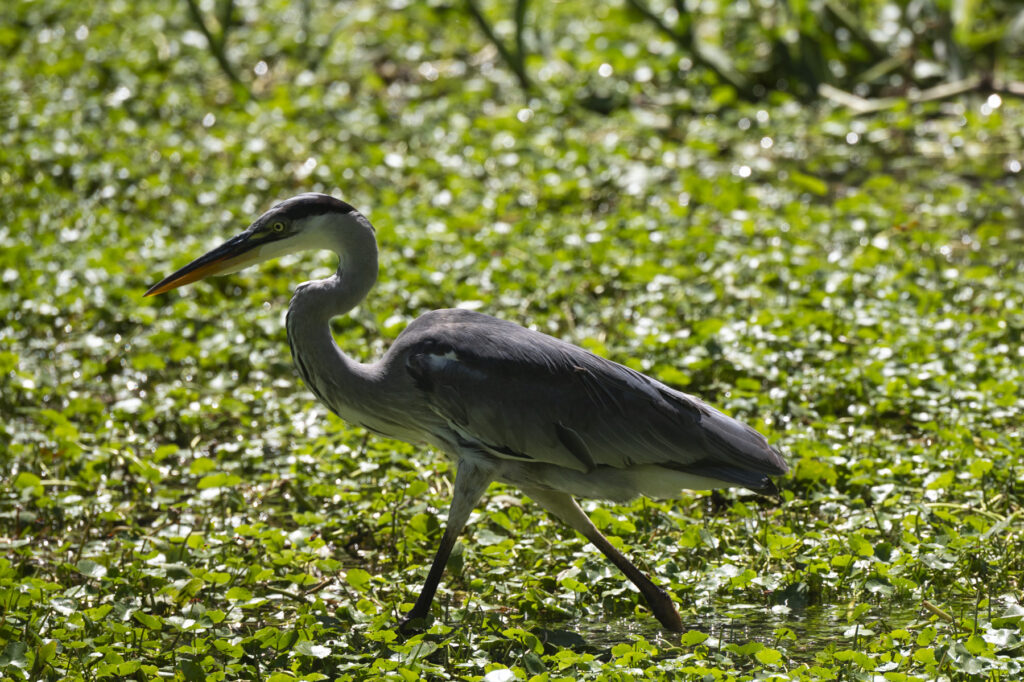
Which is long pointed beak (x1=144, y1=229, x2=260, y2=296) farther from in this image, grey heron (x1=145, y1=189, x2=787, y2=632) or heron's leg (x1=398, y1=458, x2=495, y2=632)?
heron's leg (x1=398, y1=458, x2=495, y2=632)

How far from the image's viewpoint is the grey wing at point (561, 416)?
4.09 m

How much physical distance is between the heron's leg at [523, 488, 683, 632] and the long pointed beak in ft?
3.97

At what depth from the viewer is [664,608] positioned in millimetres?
4031

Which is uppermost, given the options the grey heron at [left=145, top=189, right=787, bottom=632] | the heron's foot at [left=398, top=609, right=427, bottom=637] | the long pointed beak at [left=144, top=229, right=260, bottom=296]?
the long pointed beak at [left=144, top=229, right=260, bottom=296]

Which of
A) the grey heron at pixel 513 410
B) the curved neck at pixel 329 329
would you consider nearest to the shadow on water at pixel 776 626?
the grey heron at pixel 513 410

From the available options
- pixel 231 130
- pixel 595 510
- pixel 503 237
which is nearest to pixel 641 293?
pixel 503 237

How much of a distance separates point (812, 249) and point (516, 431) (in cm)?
338

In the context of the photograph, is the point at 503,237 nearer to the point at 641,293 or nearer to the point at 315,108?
the point at 641,293

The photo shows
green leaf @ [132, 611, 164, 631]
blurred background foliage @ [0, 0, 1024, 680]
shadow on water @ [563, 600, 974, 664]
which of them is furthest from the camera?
blurred background foliage @ [0, 0, 1024, 680]

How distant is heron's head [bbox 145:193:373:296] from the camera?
4242mm

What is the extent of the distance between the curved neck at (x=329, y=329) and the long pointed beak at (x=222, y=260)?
24cm

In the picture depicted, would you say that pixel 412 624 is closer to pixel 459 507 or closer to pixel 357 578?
pixel 357 578

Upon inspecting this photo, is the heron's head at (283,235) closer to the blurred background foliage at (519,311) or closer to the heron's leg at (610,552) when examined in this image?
the blurred background foliage at (519,311)

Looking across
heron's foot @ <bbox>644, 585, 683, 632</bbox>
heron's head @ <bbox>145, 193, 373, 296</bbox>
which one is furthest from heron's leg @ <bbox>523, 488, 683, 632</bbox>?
heron's head @ <bbox>145, 193, 373, 296</bbox>
